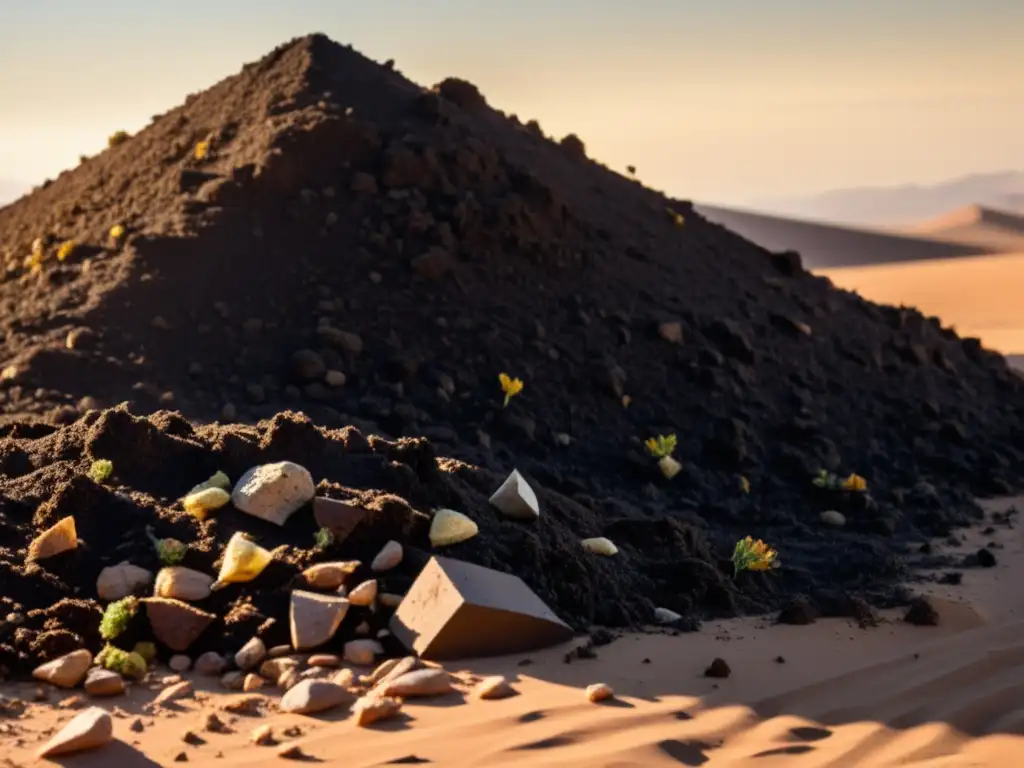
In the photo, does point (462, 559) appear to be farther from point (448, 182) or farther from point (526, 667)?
point (448, 182)

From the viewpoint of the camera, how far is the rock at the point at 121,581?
176 inches

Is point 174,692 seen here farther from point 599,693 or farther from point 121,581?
point 599,693

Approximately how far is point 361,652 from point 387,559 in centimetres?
47

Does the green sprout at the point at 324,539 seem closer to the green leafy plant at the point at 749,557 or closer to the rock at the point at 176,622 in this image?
the rock at the point at 176,622

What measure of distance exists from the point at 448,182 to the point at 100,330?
2720 mm

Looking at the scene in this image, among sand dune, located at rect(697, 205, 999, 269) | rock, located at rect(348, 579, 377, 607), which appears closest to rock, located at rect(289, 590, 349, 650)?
rock, located at rect(348, 579, 377, 607)

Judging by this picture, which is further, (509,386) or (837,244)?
(837,244)

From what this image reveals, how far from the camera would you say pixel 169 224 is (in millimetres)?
8852

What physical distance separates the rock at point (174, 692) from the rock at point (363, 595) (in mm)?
668

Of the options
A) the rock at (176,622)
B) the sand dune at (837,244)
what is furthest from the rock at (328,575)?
the sand dune at (837,244)

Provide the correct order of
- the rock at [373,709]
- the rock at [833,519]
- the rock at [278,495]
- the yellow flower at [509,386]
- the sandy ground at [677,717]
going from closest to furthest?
the sandy ground at [677,717]
the rock at [373,709]
the rock at [278,495]
the rock at [833,519]
the yellow flower at [509,386]

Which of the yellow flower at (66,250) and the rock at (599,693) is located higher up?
the yellow flower at (66,250)

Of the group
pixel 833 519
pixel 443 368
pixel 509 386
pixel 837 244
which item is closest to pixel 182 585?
pixel 509 386

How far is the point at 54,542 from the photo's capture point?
461cm
